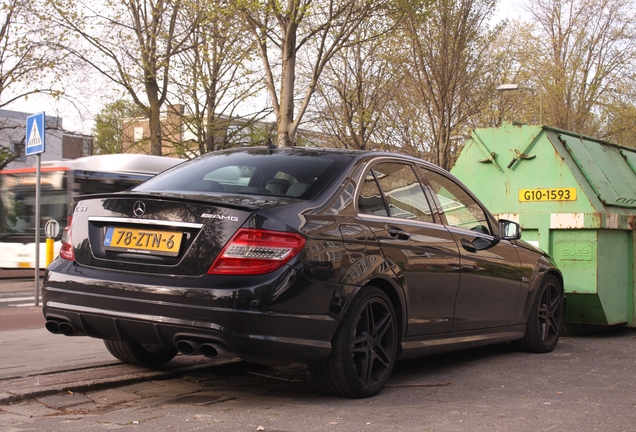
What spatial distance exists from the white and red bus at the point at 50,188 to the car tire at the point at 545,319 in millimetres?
14296

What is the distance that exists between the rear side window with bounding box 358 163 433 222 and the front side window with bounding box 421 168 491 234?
26 centimetres

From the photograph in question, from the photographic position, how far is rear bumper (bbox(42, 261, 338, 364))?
14.2 feet

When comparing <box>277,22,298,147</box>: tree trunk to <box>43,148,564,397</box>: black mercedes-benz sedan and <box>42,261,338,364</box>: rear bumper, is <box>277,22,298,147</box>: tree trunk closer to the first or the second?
<box>43,148,564,397</box>: black mercedes-benz sedan

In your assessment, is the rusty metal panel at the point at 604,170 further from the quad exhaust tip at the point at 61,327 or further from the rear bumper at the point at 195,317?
the quad exhaust tip at the point at 61,327

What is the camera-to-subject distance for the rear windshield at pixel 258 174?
16.6 feet

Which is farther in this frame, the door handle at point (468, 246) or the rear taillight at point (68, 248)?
the door handle at point (468, 246)

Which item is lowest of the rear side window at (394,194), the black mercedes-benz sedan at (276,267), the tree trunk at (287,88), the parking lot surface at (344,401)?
the parking lot surface at (344,401)

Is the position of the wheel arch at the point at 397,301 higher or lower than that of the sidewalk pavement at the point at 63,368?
higher

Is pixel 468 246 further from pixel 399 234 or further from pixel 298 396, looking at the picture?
pixel 298 396

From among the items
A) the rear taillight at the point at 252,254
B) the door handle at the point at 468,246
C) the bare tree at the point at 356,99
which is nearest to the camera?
the rear taillight at the point at 252,254

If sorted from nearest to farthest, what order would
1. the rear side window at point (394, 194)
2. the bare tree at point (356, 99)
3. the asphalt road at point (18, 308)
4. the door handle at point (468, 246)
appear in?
the rear side window at point (394, 194) → the door handle at point (468, 246) → the asphalt road at point (18, 308) → the bare tree at point (356, 99)

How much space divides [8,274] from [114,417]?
19.1 meters

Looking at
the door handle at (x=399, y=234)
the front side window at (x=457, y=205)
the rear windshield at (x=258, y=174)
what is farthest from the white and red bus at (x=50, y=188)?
the door handle at (x=399, y=234)

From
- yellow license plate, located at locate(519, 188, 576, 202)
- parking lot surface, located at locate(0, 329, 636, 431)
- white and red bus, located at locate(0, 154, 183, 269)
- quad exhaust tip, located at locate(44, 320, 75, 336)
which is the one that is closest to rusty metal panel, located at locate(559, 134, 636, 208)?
yellow license plate, located at locate(519, 188, 576, 202)
